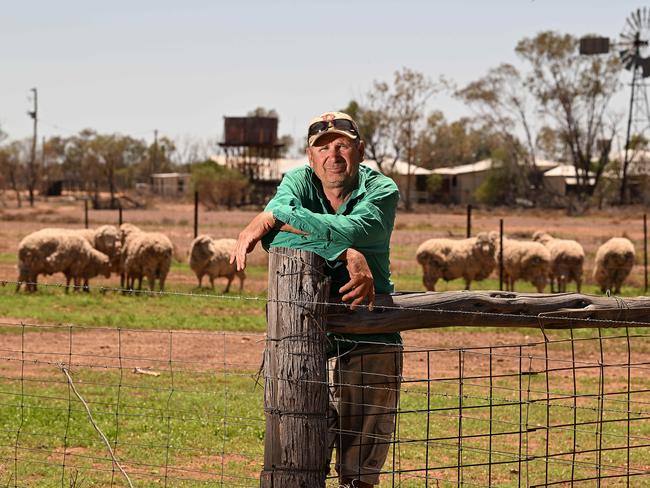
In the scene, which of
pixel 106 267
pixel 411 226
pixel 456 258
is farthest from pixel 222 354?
pixel 411 226

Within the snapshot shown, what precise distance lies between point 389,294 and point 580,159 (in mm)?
71219

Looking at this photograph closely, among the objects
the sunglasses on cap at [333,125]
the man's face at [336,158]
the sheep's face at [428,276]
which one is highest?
the sunglasses on cap at [333,125]

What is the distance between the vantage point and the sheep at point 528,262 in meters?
26.2

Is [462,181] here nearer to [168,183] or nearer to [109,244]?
[168,183]

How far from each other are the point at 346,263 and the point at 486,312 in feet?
2.86

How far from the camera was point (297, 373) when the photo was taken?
17.1 feet

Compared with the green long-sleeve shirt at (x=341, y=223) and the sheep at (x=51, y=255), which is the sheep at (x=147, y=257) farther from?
the green long-sleeve shirt at (x=341, y=223)

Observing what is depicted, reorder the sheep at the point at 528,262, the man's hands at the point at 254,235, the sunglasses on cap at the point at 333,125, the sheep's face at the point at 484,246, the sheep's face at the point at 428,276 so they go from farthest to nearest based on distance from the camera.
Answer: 1. the sheep's face at the point at 428,276
2. the sheep's face at the point at 484,246
3. the sheep at the point at 528,262
4. the sunglasses on cap at the point at 333,125
5. the man's hands at the point at 254,235

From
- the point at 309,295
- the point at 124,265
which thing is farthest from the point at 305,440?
the point at 124,265

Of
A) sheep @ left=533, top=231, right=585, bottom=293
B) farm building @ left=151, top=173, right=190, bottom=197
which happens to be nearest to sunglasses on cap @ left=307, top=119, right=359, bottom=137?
sheep @ left=533, top=231, right=585, bottom=293

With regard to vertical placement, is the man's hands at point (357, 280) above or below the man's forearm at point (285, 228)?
below

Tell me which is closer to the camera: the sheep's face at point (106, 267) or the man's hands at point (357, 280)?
the man's hands at point (357, 280)

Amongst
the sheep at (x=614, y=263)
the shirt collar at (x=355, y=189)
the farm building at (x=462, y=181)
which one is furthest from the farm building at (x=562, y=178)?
the shirt collar at (x=355, y=189)

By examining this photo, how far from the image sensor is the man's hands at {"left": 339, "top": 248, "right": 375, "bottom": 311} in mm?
5164
